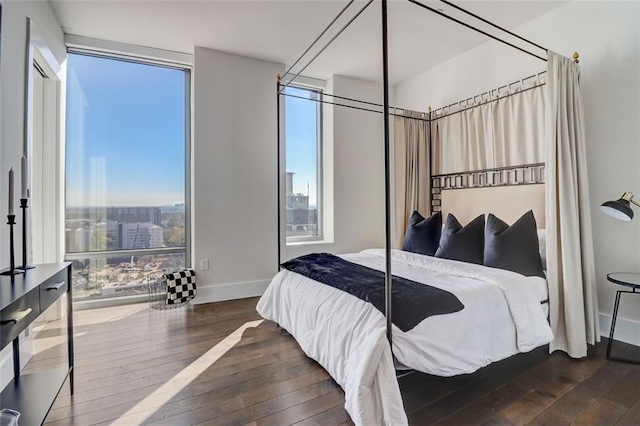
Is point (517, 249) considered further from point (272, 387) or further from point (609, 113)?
point (272, 387)

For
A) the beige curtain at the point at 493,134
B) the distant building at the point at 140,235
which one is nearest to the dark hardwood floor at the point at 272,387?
the distant building at the point at 140,235

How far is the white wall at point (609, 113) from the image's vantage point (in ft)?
7.90

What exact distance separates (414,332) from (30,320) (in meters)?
1.77

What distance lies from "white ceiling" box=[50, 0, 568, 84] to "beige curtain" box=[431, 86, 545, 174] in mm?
564

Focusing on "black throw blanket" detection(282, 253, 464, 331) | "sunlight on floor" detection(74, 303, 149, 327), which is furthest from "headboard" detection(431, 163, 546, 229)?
"sunlight on floor" detection(74, 303, 149, 327)

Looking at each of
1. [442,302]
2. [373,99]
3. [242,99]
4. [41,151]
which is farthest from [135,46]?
[442,302]

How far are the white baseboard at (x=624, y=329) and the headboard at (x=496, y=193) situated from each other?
2.84ft

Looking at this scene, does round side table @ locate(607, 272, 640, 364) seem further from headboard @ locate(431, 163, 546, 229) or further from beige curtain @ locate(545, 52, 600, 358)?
headboard @ locate(431, 163, 546, 229)

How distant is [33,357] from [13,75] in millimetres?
1991

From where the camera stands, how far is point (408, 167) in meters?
4.03

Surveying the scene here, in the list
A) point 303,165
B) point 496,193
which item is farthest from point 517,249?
point 303,165

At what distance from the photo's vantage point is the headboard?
2.85 metres

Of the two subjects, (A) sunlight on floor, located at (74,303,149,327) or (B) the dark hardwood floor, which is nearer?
(B) the dark hardwood floor

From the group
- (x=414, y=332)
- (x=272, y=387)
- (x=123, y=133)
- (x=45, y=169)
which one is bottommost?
(x=272, y=387)
